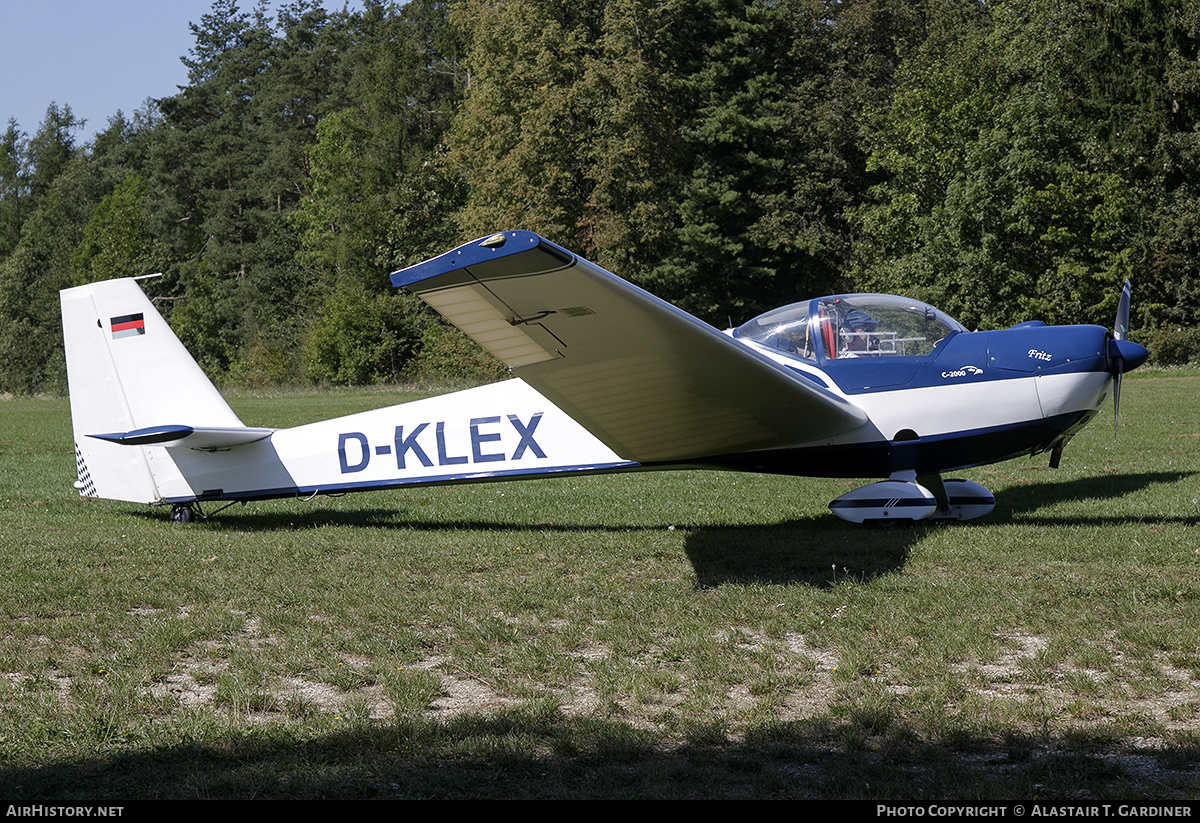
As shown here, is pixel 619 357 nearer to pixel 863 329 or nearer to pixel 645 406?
pixel 645 406

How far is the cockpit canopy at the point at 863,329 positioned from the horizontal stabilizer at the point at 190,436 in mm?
5035

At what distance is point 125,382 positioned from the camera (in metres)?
9.43

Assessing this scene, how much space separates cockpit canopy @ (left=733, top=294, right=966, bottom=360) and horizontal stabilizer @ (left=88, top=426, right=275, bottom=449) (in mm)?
5035

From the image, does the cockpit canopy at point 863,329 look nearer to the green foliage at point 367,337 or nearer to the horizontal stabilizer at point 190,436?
the horizontal stabilizer at point 190,436

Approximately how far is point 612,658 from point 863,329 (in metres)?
4.64

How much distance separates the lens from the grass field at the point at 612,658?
357cm

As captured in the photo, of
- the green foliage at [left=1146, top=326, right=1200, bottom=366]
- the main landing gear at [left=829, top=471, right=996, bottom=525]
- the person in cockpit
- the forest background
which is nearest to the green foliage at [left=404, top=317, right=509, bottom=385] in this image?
the forest background

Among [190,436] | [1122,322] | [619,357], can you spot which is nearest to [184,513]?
[190,436]

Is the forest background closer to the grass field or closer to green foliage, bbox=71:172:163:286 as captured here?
green foliage, bbox=71:172:163:286

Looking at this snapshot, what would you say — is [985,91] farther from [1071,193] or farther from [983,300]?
[983,300]

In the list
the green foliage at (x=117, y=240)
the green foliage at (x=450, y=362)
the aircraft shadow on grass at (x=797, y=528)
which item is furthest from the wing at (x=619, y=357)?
the green foliage at (x=117, y=240)

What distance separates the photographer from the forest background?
37312 millimetres
